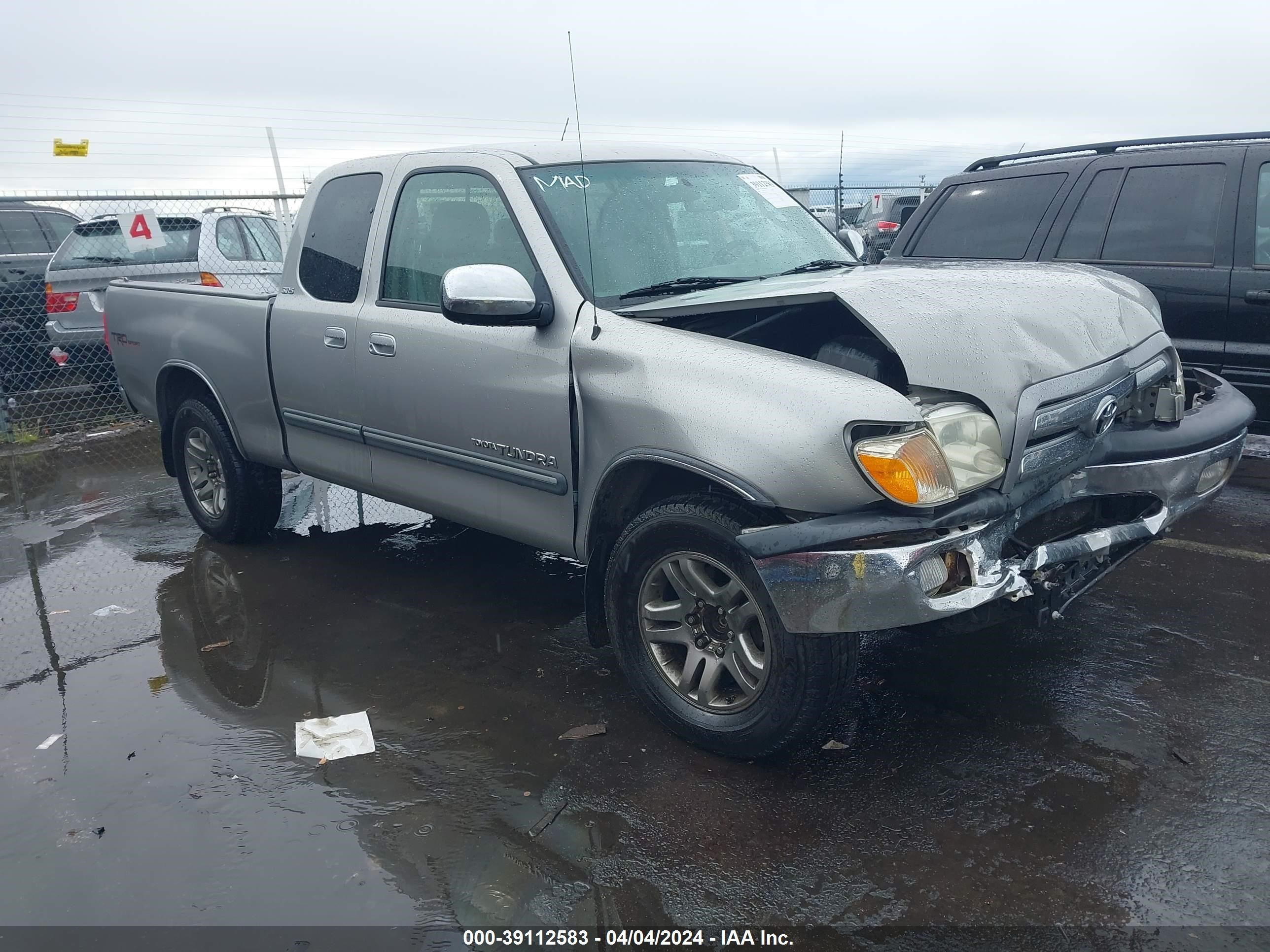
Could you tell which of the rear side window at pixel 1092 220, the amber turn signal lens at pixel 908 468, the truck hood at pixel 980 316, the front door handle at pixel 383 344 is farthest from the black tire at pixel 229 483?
the rear side window at pixel 1092 220

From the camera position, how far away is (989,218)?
6266mm

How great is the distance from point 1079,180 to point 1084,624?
304cm

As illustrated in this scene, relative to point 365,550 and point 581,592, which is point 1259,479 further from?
point 365,550

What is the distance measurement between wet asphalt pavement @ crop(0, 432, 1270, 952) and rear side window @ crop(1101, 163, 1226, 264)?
1.73 metres

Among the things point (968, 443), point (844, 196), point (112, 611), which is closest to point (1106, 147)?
point (968, 443)

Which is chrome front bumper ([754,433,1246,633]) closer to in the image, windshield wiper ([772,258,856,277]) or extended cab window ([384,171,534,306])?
windshield wiper ([772,258,856,277])

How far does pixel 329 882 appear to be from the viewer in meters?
2.87

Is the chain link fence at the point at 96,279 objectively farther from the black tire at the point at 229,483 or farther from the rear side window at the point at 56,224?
the black tire at the point at 229,483

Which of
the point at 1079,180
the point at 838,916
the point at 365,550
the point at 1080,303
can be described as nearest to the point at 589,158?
the point at 1080,303

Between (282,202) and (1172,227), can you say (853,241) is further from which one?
(282,202)

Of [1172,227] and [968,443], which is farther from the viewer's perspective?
[1172,227]

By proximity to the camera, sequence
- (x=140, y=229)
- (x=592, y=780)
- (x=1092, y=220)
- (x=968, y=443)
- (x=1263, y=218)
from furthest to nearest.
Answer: (x=140, y=229)
(x=1092, y=220)
(x=1263, y=218)
(x=592, y=780)
(x=968, y=443)

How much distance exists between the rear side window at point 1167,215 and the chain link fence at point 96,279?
25.2 feet

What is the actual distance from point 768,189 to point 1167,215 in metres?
2.67
